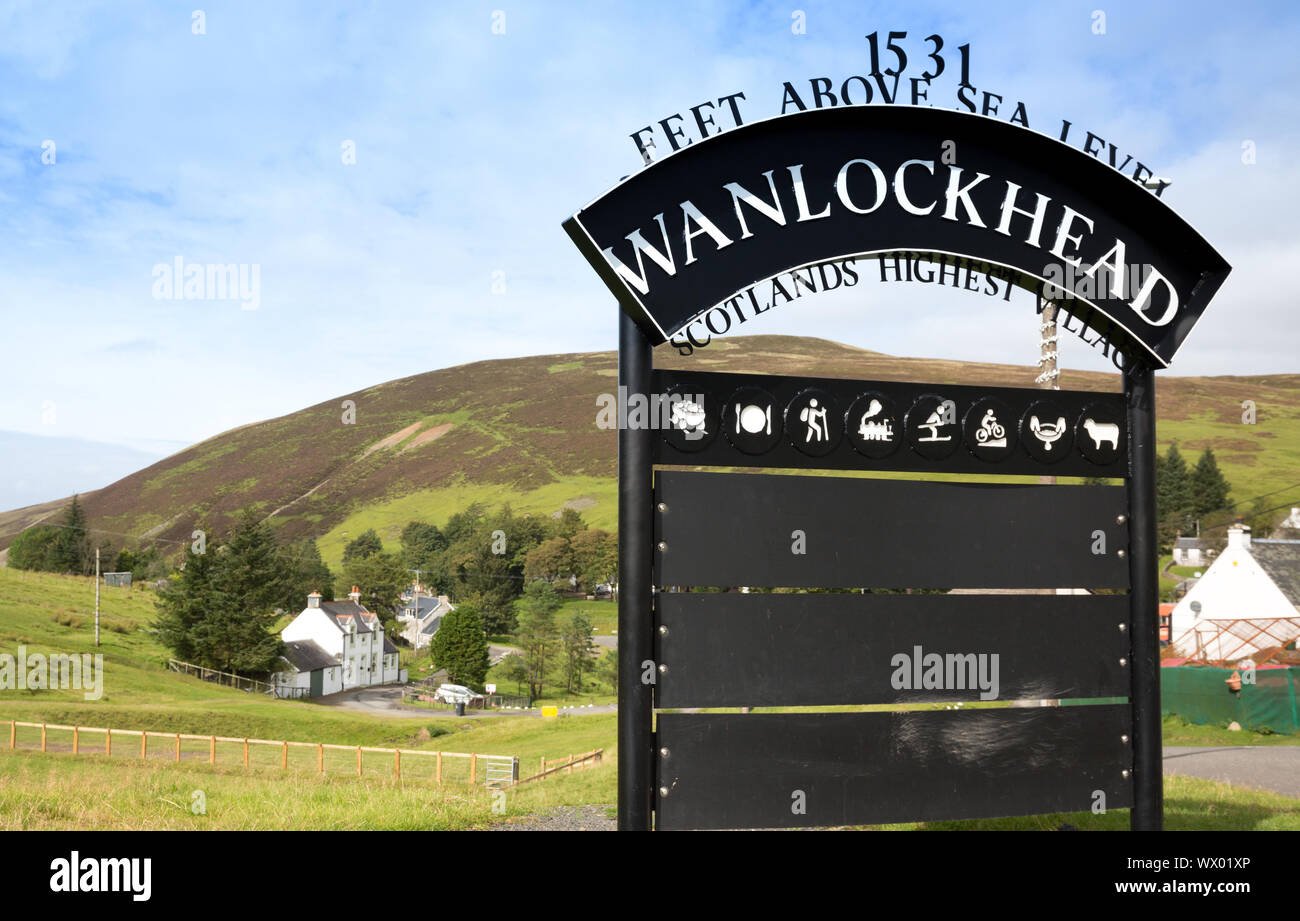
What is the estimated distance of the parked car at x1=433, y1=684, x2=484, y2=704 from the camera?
230 ft

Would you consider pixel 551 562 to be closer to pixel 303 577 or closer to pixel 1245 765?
pixel 303 577

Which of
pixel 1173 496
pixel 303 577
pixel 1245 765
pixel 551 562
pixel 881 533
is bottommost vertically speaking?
pixel 303 577

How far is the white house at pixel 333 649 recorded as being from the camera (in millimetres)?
70812

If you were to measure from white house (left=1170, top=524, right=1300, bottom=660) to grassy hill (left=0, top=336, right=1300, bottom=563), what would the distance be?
221ft

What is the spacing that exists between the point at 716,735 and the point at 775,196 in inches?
124

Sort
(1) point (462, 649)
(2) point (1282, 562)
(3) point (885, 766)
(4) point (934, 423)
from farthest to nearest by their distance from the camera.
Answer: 1. (1) point (462, 649)
2. (2) point (1282, 562)
3. (4) point (934, 423)
4. (3) point (885, 766)

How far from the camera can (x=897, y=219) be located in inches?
208

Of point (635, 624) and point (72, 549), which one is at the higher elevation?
point (635, 624)

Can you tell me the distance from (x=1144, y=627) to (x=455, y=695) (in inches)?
2764

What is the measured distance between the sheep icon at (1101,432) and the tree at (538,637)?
240 ft

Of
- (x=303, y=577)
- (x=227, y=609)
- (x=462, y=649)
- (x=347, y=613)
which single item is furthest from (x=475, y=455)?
(x=227, y=609)
